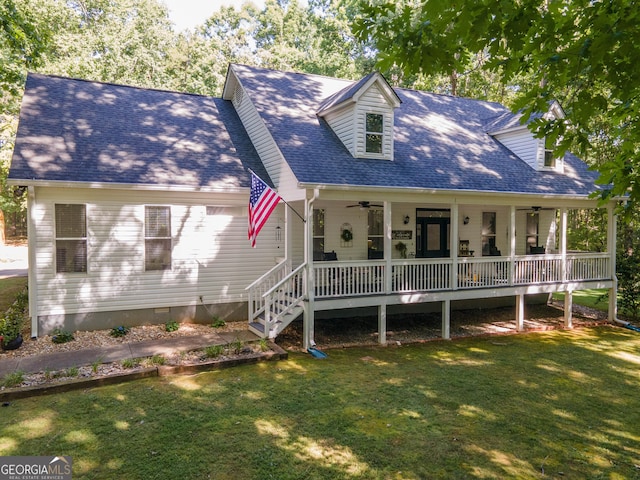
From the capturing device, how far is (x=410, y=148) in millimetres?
13383

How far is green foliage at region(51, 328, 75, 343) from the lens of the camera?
9531mm

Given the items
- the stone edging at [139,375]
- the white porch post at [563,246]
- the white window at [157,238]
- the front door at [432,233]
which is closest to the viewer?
the stone edging at [139,375]

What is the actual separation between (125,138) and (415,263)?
8.51 m

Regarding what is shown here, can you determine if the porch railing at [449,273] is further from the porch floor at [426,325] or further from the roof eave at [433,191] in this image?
the roof eave at [433,191]

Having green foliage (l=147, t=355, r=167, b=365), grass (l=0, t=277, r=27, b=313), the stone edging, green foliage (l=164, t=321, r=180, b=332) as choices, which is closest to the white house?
green foliage (l=164, t=321, r=180, b=332)

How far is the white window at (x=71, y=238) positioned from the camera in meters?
10.1

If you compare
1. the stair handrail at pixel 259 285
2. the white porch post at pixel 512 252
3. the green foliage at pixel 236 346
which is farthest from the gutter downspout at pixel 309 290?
the white porch post at pixel 512 252

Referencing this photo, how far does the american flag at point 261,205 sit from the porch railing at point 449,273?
1.82 m

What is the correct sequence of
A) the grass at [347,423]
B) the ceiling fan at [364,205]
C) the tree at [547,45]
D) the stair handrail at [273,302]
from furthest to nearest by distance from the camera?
1. the ceiling fan at [364,205]
2. the stair handrail at [273,302]
3. the grass at [347,423]
4. the tree at [547,45]

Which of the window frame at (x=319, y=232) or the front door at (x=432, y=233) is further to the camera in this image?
the front door at (x=432, y=233)

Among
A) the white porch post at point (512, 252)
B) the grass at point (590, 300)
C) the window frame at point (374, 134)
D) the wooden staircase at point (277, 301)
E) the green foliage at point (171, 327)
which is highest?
the window frame at point (374, 134)

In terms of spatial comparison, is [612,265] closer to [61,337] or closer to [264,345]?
[264,345]

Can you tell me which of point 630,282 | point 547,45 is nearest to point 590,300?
point 630,282

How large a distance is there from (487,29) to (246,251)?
353 inches
